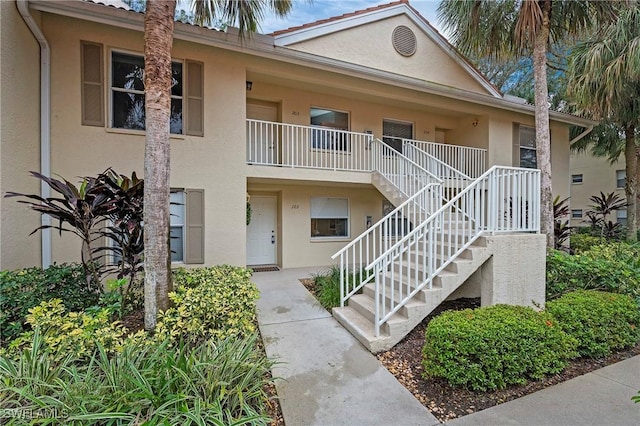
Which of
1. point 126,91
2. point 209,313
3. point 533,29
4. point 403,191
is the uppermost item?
point 533,29

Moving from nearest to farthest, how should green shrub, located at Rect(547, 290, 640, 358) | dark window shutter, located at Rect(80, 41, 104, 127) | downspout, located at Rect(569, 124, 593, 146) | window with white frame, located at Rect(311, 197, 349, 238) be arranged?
green shrub, located at Rect(547, 290, 640, 358) → dark window shutter, located at Rect(80, 41, 104, 127) → window with white frame, located at Rect(311, 197, 349, 238) → downspout, located at Rect(569, 124, 593, 146)

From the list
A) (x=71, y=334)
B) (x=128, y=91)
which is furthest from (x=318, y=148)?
(x=71, y=334)

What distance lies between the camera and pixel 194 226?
6.88 meters

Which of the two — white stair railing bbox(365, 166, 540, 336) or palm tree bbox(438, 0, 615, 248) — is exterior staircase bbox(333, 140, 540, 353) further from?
palm tree bbox(438, 0, 615, 248)

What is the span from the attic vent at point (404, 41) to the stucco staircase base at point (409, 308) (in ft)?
23.4

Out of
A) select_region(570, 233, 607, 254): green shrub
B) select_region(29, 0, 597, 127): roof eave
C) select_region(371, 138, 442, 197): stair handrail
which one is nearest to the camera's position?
select_region(29, 0, 597, 127): roof eave

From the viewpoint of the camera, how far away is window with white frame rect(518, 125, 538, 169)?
38.8 ft

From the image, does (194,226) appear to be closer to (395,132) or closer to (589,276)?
(395,132)

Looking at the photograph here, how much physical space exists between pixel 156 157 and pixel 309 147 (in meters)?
5.99

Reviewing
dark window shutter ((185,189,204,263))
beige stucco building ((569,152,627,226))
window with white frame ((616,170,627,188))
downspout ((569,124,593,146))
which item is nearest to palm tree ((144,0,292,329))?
dark window shutter ((185,189,204,263))

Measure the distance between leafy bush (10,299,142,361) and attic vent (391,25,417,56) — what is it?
10.0 metres

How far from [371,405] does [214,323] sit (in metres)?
2.00

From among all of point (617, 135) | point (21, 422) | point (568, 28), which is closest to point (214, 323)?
point (21, 422)

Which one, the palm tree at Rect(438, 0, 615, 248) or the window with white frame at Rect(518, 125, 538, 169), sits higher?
the palm tree at Rect(438, 0, 615, 248)
